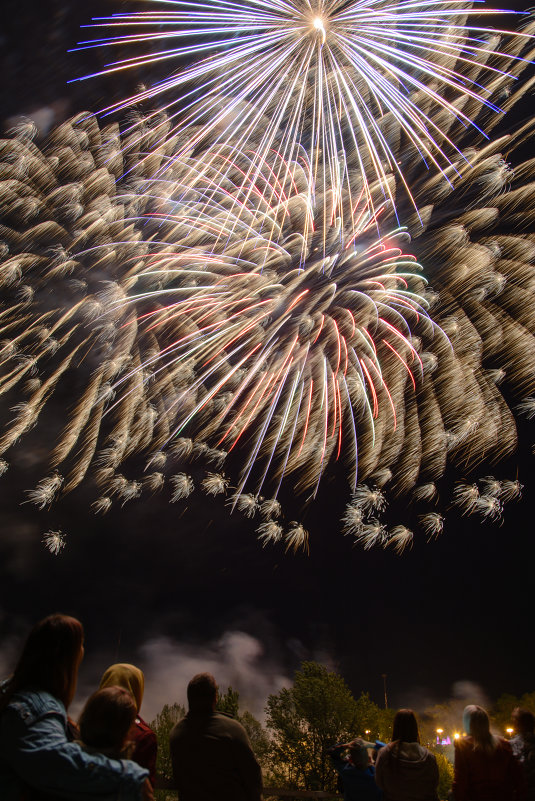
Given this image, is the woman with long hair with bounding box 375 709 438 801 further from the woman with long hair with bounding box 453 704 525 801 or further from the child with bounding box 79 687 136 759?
the child with bounding box 79 687 136 759

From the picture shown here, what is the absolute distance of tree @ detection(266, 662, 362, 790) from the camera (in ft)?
88.4

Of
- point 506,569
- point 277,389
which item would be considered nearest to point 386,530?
point 506,569

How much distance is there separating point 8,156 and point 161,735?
29.2m

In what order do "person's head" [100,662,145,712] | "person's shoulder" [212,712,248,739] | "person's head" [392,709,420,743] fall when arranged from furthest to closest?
1. "person's head" [392,709,420,743]
2. "person's shoulder" [212,712,248,739]
3. "person's head" [100,662,145,712]

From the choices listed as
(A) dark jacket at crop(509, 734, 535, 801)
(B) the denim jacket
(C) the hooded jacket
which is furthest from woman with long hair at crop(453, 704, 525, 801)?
(B) the denim jacket

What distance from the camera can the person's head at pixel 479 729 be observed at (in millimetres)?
3062

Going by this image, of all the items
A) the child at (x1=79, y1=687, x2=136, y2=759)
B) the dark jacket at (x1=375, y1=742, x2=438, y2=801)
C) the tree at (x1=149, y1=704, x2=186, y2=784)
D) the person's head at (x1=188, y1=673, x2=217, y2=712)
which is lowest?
the tree at (x1=149, y1=704, x2=186, y2=784)

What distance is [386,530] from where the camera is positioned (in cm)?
1869

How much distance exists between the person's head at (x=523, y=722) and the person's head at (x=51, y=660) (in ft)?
9.83

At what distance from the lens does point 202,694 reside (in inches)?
102

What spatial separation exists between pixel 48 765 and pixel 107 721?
0.90 ft

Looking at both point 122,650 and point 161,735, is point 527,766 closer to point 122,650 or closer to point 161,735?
point 122,650

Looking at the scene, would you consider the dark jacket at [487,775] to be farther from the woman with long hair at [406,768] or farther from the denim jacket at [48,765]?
the denim jacket at [48,765]

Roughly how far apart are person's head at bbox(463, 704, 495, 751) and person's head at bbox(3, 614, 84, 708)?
7.67 feet
